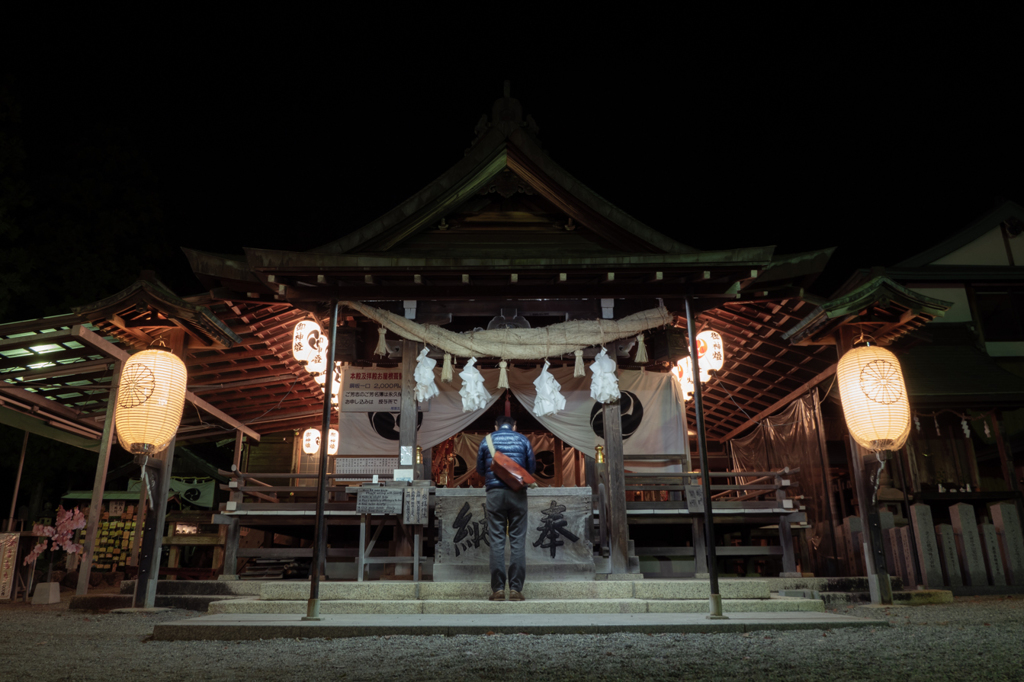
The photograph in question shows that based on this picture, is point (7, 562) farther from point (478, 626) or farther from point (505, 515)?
point (478, 626)

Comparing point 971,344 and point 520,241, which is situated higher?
point 520,241

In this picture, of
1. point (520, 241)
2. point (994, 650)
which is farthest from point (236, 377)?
point (994, 650)

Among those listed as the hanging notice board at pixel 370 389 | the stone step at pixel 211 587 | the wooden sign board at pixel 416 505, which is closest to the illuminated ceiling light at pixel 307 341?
the hanging notice board at pixel 370 389

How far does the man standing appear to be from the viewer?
7.75 meters

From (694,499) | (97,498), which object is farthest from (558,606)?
(97,498)

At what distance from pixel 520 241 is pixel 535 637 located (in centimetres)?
672

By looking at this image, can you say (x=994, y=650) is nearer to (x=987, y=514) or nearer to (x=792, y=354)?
(x=792, y=354)

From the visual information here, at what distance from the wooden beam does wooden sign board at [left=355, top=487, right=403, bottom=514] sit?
7685 mm

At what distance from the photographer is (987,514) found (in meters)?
12.9

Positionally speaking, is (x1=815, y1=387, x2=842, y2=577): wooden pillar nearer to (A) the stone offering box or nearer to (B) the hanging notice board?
(A) the stone offering box

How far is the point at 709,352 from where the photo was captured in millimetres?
12359

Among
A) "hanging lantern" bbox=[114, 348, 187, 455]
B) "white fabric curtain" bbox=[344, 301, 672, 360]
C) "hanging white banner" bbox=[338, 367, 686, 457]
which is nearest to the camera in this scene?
"hanging lantern" bbox=[114, 348, 187, 455]

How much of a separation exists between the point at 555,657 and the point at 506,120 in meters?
8.40

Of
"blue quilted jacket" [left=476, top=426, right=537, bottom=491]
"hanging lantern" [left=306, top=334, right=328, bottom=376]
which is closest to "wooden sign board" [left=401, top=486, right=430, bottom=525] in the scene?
"blue quilted jacket" [left=476, top=426, right=537, bottom=491]
